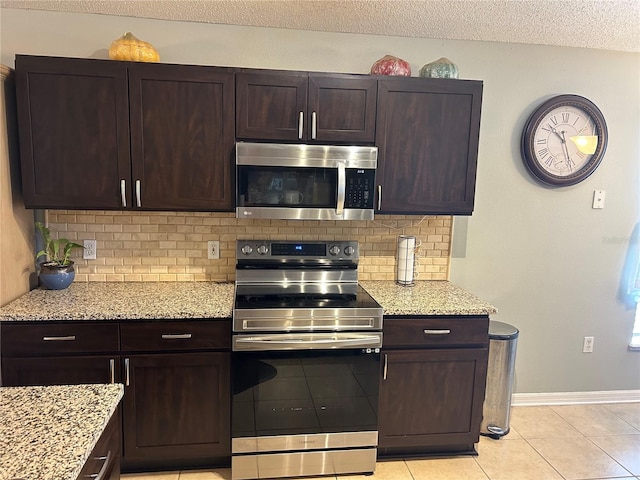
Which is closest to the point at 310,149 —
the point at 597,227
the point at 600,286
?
the point at 597,227

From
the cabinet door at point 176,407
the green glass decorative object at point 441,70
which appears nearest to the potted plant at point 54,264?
the cabinet door at point 176,407

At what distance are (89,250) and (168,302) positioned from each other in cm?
72

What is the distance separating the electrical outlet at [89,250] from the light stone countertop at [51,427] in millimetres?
1387

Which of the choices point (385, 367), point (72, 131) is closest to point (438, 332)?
point (385, 367)

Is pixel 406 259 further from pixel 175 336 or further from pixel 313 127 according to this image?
pixel 175 336

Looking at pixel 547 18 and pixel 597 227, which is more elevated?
pixel 547 18

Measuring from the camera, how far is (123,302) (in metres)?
2.27

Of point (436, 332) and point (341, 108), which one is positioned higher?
point (341, 108)

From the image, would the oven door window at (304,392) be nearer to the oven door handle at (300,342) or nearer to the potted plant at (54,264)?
the oven door handle at (300,342)

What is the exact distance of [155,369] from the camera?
218 cm

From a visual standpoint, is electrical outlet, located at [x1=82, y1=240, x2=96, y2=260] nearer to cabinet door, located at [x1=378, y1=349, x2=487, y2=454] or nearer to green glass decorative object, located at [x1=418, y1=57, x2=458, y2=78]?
cabinet door, located at [x1=378, y1=349, x2=487, y2=454]

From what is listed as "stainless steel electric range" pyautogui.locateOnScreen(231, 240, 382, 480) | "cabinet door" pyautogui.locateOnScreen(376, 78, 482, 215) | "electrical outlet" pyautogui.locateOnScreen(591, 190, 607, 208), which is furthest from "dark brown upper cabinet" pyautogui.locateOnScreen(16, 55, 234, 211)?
"electrical outlet" pyautogui.locateOnScreen(591, 190, 607, 208)

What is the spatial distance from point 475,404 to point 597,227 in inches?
61.7

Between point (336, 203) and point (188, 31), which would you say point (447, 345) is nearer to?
point (336, 203)
